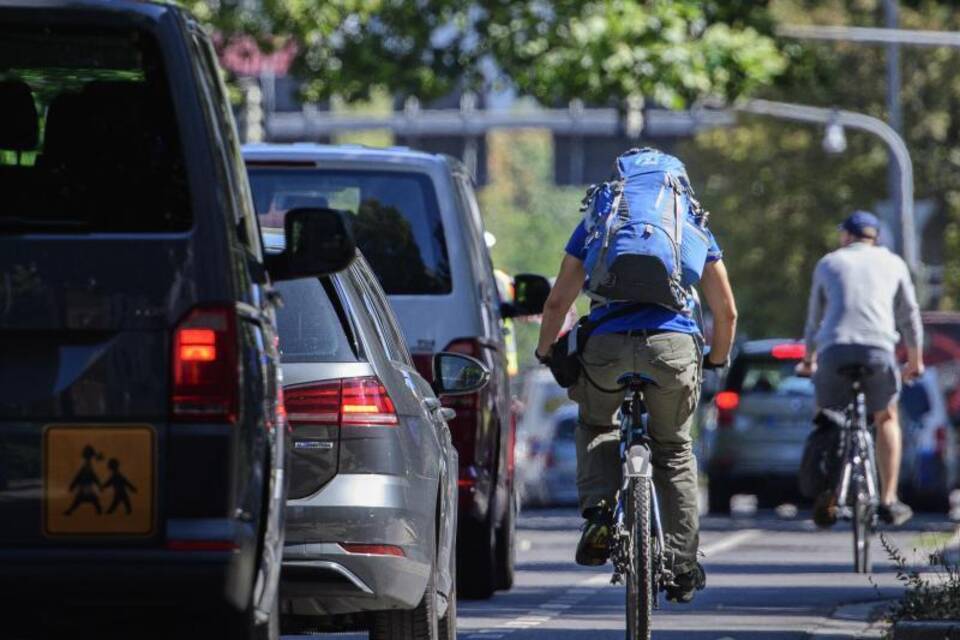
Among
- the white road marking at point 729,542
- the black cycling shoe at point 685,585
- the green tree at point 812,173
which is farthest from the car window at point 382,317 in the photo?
the green tree at point 812,173

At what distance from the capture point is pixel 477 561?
1254 centimetres

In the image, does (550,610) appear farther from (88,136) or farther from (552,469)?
(552,469)

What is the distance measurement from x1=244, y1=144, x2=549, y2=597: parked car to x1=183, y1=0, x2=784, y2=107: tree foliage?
13103 millimetres

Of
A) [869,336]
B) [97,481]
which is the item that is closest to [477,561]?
[869,336]

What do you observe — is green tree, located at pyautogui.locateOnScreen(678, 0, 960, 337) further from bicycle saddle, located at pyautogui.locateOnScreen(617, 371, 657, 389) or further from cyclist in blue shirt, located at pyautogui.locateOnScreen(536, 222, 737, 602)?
bicycle saddle, located at pyautogui.locateOnScreen(617, 371, 657, 389)

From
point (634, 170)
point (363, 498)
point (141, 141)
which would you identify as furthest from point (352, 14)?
point (141, 141)

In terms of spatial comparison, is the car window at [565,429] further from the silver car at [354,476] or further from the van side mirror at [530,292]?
the silver car at [354,476]

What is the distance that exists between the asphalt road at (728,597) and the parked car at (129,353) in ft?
16.0

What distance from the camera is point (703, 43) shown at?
25.6 metres

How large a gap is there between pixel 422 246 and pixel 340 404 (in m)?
3.97

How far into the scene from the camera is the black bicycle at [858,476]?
14.5m

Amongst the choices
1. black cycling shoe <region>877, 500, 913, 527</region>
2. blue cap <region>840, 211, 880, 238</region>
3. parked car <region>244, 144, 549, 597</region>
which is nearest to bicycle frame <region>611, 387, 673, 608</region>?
parked car <region>244, 144, 549, 597</region>

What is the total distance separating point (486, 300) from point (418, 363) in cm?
65

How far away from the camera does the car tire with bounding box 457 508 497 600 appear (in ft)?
40.5
